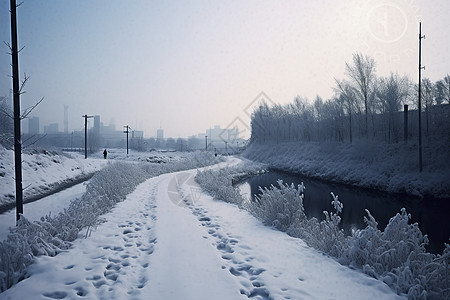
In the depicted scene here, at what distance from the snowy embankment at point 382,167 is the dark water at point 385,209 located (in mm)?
1042

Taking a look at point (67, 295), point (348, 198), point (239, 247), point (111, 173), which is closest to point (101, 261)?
point (67, 295)

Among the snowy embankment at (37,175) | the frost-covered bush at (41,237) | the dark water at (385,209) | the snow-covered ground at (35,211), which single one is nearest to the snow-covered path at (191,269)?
the frost-covered bush at (41,237)

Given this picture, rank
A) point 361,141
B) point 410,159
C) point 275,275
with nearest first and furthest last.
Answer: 1. point 275,275
2. point 410,159
3. point 361,141

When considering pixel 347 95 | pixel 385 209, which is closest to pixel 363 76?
pixel 347 95

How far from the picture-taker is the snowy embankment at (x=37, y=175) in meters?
11.5

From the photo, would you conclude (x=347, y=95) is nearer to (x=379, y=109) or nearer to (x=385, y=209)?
(x=379, y=109)

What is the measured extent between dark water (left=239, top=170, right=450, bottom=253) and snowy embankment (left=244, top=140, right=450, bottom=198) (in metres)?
1.04

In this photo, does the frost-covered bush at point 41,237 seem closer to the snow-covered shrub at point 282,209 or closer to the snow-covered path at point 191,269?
the snow-covered path at point 191,269

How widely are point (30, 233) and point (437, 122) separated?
31.0 meters

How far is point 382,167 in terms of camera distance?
64.2ft

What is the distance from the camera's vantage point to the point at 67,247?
454 cm

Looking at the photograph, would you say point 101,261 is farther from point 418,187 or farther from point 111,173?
point 418,187

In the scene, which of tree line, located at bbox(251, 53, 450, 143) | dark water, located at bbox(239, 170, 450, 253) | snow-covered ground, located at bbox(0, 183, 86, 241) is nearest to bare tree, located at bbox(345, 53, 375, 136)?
tree line, located at bbox(251, 53, 450, 143)

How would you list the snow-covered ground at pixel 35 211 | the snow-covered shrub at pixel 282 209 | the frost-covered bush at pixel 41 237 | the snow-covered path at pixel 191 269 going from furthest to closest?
the snow-covered ground at pixel 35 211 < the snow-covered shrub at pixel 282 209 < the frost-covered bush at pixel 41 237 < the snow-covered path at pixel 191 269
